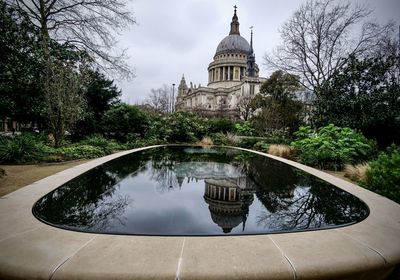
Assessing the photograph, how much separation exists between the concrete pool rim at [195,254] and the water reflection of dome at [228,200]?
56 centimetres

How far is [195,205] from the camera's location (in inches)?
140

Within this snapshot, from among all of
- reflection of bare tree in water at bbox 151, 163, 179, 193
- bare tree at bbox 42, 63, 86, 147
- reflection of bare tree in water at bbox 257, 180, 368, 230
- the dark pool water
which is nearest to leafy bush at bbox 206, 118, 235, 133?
bare tree at bbox 42, 63, 86, 147

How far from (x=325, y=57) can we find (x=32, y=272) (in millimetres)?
20529

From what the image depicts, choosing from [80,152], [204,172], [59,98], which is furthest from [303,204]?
[59,98]

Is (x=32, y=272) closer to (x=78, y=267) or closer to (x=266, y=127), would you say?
(x=78, y=267)

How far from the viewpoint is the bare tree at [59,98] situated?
10.1m

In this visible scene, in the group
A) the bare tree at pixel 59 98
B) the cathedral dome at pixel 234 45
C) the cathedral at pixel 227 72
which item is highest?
the cathedral dome at pixel 234 45

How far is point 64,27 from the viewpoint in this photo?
528 inches

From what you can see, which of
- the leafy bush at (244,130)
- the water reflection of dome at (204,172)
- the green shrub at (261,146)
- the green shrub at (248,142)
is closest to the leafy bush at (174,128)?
the green shrub at (248,142)

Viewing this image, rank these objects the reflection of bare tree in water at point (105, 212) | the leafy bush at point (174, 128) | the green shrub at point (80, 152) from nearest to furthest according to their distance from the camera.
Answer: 1. the reflection of bare tree in water at point (105, 212)
2. the green shrub at point (80, 152)
3. the leafy bush at point (174, 128)

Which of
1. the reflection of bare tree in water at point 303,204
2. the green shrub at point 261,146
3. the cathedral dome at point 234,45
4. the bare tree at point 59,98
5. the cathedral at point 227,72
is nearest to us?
the reflection of bare tree in water at point 303,204

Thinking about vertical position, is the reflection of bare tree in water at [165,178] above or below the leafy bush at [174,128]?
below

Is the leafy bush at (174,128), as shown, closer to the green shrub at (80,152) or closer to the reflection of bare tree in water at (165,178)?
the green shrub at (80,152)

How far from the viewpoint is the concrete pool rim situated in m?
1.67
